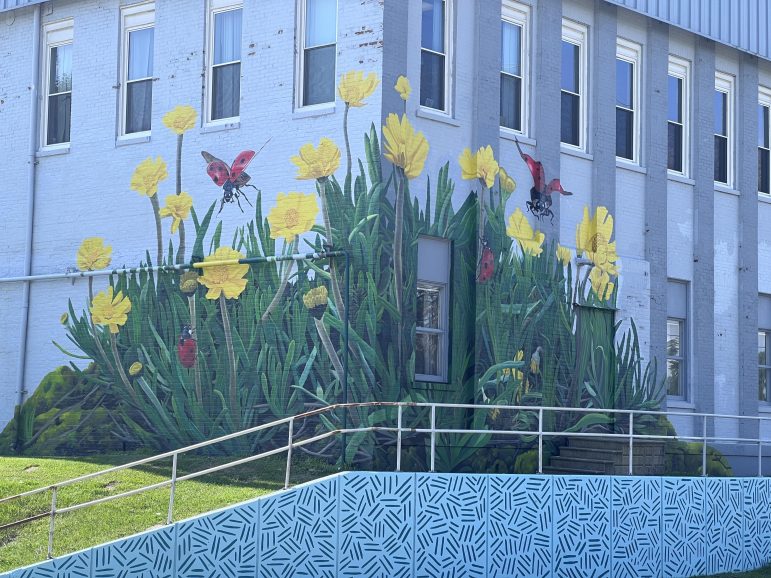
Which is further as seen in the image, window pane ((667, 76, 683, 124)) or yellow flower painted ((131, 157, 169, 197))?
window pane ((667, 76, 683, 124))

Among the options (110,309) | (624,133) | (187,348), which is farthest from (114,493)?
(624,133)

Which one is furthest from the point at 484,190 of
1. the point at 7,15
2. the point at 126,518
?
the point at 7,15

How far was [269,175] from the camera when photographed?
1983 cm

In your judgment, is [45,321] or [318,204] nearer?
[318,204]

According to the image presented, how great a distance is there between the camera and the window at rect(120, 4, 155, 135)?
2189 cm

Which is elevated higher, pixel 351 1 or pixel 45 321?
pixel 351 1

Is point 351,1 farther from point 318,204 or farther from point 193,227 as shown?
point 193,227

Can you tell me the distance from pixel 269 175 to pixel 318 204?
3.50 ft

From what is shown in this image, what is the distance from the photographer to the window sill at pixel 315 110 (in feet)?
63.5

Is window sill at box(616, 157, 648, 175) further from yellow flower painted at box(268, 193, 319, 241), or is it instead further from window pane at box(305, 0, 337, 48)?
yellow flower painted at box(268, 193, 319, 241)

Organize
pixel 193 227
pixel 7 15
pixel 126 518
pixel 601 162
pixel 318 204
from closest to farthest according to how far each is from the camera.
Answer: pixel 126 518 < pixel 318 204 < pixel 193 227 < pixel 601 162 < pixel 7 15

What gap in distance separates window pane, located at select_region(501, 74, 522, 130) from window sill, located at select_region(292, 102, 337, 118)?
10.1ft

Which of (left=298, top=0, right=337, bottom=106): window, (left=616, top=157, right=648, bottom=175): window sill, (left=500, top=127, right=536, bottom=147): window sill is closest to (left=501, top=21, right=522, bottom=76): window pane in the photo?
(left=500, top=127, right=536, bottom=147): window sill

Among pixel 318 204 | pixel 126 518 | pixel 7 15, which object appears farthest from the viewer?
pixel 7 15
